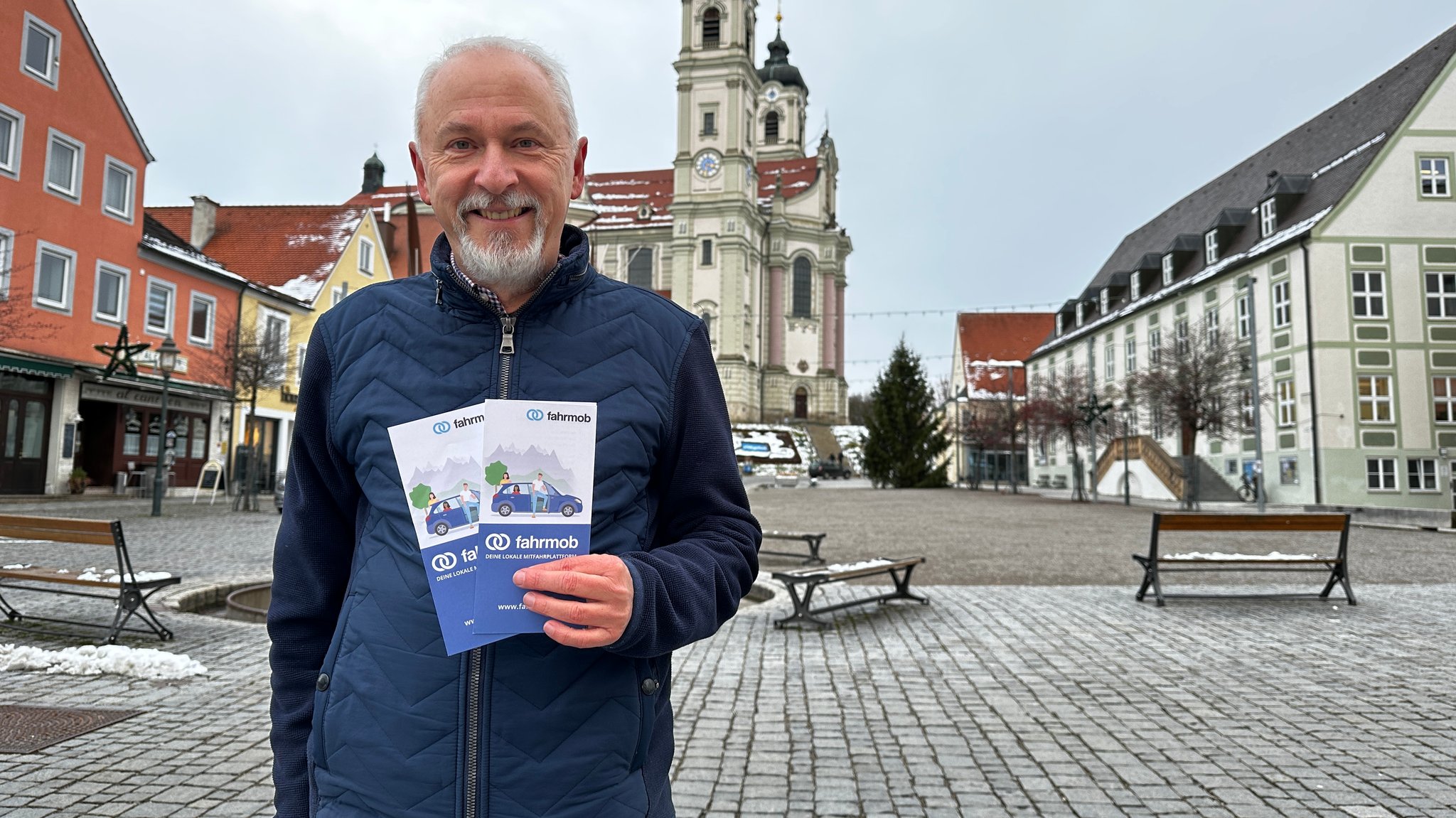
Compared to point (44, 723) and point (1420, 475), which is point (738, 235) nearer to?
point (1420, 475)

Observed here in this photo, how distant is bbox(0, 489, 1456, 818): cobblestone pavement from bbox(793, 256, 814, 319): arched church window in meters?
70.1

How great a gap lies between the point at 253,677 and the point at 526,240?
555 cm

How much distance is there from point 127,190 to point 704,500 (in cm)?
2821

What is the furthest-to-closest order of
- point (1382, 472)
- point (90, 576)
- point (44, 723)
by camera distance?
point (1382, 472) < point (90, 576) < point (44, 723)

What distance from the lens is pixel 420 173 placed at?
6.03 feet

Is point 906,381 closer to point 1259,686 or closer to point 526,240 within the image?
point 1259,686

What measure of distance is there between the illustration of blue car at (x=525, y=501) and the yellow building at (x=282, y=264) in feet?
97.1

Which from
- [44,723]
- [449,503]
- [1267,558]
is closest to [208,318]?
[44,723]

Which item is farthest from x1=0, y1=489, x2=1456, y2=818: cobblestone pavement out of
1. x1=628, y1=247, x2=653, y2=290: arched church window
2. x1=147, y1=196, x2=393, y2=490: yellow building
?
x1=628, y1=247, x2=653, y2=290: arched church window

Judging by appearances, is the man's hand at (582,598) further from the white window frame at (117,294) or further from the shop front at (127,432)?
the white window frame at (117,294)

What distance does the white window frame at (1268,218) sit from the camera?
113 feet

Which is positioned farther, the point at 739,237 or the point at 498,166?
the point at 739,237

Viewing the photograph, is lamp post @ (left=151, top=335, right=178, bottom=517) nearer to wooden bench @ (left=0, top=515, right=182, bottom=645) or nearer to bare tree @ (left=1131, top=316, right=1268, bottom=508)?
wooden bench @ (left=0, top=515, right=182, bottom=645)

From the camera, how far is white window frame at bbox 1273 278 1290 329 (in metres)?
32.0
